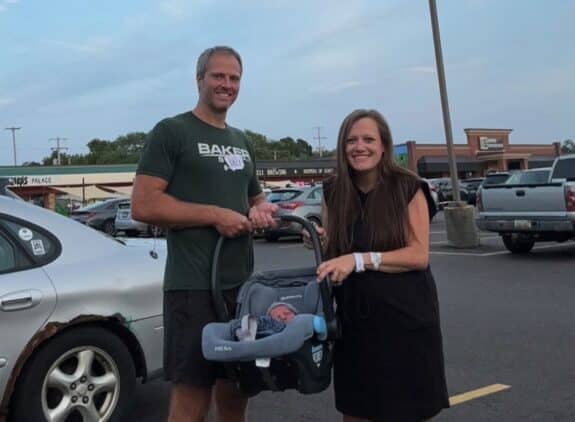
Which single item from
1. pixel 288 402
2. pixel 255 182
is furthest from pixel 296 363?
pixel 288 402

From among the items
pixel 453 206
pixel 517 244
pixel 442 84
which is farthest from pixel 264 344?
pixel 442 84

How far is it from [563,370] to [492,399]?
90cm

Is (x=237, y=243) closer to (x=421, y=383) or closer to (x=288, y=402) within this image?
(x=421, y=383)

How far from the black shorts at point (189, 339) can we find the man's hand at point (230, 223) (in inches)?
10.8

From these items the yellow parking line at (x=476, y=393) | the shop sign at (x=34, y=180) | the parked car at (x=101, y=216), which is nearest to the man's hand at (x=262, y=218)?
the yellow parking line at (x=476, y=393)

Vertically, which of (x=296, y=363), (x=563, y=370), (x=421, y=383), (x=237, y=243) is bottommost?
(x=563, y=370)

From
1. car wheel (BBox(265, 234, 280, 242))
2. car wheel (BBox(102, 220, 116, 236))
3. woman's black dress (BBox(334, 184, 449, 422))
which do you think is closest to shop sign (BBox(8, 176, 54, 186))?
car wheel (BBox(102, 220, 116, 236))

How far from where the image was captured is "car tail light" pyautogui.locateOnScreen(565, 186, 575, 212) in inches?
424

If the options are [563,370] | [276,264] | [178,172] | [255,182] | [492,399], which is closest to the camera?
[178,172]

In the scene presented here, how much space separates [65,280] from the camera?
3707mm

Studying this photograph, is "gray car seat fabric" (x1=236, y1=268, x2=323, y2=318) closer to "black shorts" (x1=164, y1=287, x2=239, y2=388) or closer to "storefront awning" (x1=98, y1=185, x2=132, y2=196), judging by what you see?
"black shorts" (x1=164, y1=287, x2=239, y2=388)

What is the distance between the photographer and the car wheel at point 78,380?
349cm

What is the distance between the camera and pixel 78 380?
3652mm

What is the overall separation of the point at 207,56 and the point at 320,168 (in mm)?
66114
